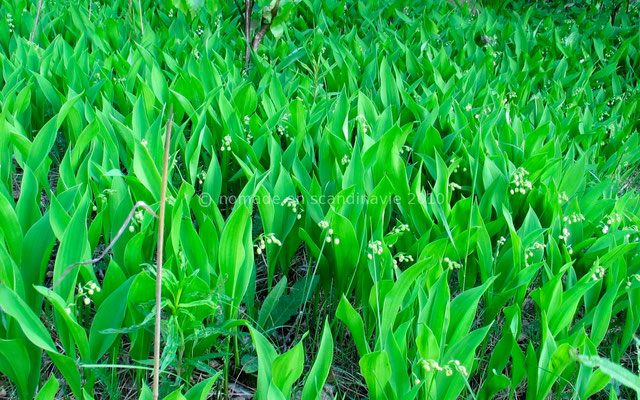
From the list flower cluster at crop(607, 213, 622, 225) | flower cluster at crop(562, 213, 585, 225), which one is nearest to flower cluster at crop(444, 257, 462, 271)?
flower cluster at crop(562, 213, 585, 225)

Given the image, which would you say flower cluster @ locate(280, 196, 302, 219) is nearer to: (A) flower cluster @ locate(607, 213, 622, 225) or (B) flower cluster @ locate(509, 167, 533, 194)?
(B) flower cluster @ locate(509, 167, 533, 194)

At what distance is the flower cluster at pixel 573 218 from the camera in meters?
1.93

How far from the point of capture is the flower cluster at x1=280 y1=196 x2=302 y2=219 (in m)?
1.74

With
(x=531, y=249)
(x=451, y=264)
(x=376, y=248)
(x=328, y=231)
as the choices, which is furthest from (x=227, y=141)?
(x=531, y=249)

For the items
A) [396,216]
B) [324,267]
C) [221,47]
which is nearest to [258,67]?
[221,47]

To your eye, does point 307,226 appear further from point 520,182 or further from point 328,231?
point 520,182

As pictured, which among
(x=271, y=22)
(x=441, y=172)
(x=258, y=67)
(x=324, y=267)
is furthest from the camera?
(x=271, y=22)

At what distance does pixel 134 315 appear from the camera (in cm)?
142

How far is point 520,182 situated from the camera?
2.03 m

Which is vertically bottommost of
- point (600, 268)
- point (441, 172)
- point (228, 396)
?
point (228, 396)

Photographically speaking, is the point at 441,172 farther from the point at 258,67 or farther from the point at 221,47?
the point at 221,47

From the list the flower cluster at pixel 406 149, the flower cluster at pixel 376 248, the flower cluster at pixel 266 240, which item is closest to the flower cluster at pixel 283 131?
the flower cluster at pixel 406 149

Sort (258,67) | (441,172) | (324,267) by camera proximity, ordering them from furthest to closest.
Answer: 1. (258,67)
2. (441,172)
3. (324,267)

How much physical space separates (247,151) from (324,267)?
52 cm
